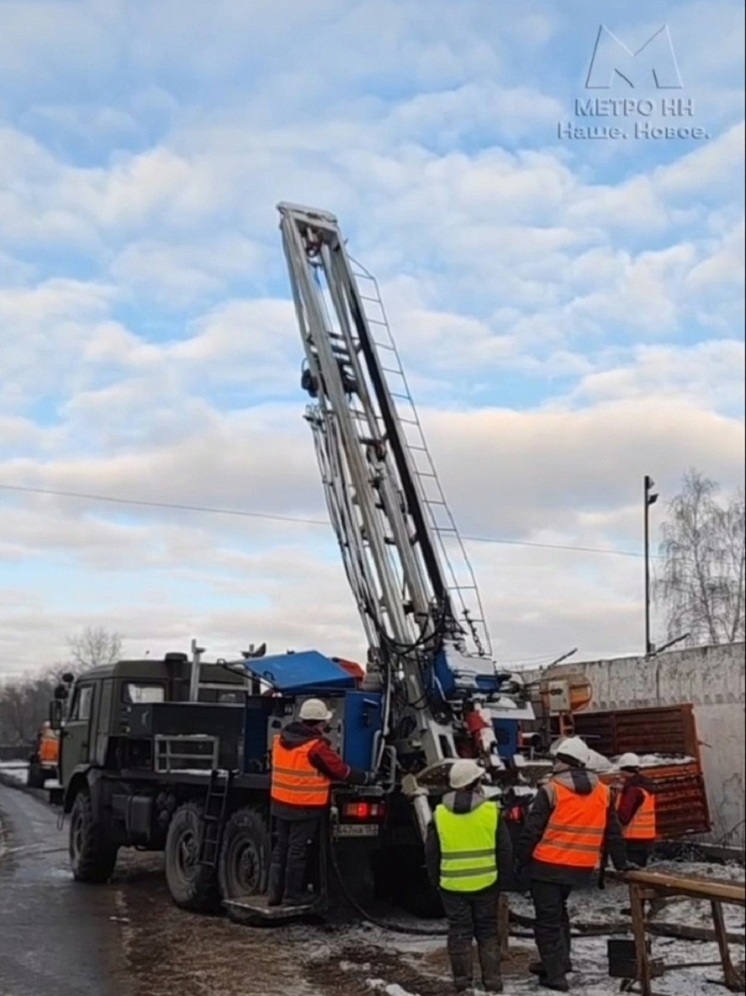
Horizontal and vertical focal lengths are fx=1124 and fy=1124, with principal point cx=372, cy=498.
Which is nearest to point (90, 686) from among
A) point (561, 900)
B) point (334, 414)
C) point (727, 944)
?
point (334, 414)

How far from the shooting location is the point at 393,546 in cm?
1037

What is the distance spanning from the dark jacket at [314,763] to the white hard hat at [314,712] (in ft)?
0.22

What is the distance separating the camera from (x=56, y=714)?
14.9 meters

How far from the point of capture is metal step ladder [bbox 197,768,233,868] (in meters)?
10.4

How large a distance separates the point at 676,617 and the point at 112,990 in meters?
4.48

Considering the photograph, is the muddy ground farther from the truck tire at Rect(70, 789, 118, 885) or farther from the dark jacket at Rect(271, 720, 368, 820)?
the truck tire at Rect(70, 789, 118, 885)

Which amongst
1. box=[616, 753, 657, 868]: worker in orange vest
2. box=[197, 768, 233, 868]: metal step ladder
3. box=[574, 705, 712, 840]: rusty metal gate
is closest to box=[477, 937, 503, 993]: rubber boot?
box=[616, 753, 657, 868]: worker in orange vest

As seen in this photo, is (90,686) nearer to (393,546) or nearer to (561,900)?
(393,546)

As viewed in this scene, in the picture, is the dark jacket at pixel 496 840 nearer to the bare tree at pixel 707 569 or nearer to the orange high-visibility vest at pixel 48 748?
the bare tree at pixel 707 569

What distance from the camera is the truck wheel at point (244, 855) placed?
9.83 m

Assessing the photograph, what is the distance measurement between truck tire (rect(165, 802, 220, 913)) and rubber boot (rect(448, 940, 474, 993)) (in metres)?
3.82

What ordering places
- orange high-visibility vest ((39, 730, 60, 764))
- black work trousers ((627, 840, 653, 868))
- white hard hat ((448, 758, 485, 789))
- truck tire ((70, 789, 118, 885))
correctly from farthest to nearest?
orange high-visibility vest ((39, 730, 60, 764)) < truck tire ((70, 789, 118, 885)) < black work trousers ((627, 840, 653, 868)) < white hard hat ((448, 758, 485, 789))

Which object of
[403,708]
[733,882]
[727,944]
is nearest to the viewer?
[733,882]

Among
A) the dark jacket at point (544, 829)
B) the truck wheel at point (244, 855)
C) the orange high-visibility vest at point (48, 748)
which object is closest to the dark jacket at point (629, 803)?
the dark jacket at point (544, 829)
